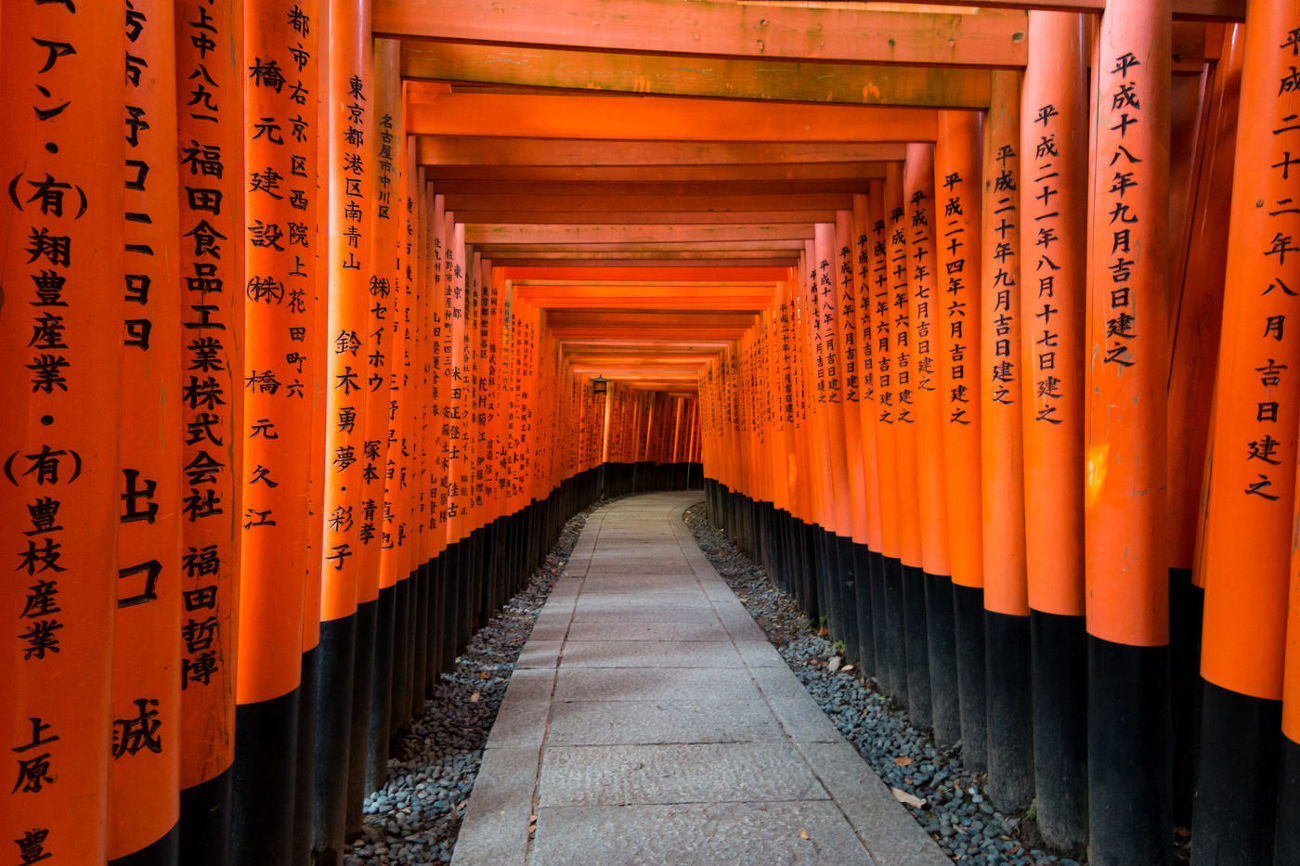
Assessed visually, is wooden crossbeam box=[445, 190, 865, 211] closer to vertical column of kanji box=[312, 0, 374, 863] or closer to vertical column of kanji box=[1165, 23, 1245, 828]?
vertical column of kanji box=[312, 0, 374, 863]

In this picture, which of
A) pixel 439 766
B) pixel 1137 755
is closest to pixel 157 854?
pixel 439 766

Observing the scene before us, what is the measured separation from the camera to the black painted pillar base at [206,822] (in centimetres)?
177

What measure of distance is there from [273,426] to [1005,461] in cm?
287

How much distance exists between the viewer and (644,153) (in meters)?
4.27

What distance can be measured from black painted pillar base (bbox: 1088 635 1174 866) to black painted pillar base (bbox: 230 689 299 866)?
279cm

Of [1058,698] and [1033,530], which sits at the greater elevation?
[1033,530]

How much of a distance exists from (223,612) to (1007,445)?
2.97 meters

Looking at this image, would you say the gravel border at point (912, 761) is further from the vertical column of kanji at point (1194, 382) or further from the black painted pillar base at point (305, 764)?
the black painted pillar base at point (305, 764)

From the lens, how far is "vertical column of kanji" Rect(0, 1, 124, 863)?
1185mm

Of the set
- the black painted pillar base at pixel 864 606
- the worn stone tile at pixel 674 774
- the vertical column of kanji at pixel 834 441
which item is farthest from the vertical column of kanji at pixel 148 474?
the vertical column of kanji at pixel 834 441

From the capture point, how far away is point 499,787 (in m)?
3.40

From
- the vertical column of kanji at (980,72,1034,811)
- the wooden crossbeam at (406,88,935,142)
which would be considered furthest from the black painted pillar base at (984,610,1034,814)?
the wooden crossbeam at (406,88,935,142)

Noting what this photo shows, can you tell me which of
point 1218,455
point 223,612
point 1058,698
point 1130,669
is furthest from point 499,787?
point 1218,455

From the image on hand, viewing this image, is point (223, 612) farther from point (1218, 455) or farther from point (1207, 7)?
point (1207, 7)
